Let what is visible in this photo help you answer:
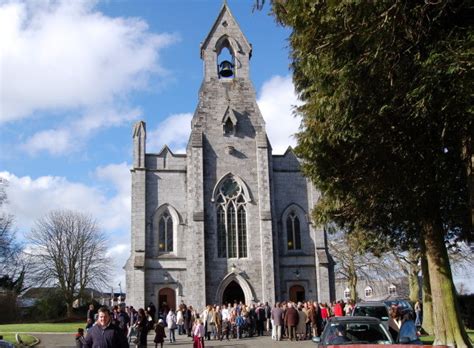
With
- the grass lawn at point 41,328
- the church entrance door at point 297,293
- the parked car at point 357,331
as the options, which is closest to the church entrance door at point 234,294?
the church entrance door at point 297,293

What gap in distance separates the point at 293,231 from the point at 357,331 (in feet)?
76.4

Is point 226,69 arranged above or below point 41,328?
above

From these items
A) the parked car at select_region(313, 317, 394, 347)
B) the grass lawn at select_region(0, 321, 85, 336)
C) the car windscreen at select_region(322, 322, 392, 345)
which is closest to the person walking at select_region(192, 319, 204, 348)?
the parked car at select_region(313, 317, 394, 347)

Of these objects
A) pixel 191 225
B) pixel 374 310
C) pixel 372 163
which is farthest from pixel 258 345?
pixel 191 225

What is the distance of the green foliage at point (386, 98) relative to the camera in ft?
39.7

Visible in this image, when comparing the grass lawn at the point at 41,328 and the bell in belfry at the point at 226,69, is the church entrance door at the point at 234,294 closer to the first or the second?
the grass lawn at the point at 41,328

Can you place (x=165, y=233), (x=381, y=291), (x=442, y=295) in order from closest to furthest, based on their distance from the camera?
(x=442, y=295) < (x=165, y=233) < (x=381, y=291)

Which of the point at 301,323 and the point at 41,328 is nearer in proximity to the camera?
the point at 301,323

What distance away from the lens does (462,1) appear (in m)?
12.3

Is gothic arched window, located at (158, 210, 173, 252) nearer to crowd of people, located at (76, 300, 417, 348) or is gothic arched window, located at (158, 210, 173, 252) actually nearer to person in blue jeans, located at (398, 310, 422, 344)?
crowd of people, located at (76, 300, 417, 348)

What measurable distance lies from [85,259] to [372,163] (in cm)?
4317

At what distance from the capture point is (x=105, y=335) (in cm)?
790

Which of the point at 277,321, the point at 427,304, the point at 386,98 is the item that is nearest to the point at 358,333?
the point at 386,98

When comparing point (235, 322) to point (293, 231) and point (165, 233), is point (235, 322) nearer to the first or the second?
point (165, 233)
